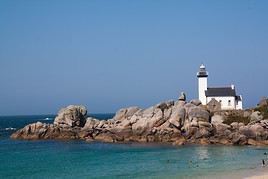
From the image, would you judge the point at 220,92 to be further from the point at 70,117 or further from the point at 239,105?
the point at 70,117

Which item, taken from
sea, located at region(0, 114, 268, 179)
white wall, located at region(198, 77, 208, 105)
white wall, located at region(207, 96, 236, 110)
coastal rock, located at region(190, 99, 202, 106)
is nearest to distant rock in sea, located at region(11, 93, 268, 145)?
coastal rock, located at region(190, 99, 202, 106)

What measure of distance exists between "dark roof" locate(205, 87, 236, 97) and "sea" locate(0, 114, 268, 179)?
58.6 feet

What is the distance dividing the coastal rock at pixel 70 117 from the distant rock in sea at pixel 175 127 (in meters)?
2.42

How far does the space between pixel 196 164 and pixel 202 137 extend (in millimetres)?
17972

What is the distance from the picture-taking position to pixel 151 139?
61.7m

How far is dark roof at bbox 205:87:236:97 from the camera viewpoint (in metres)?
71.9

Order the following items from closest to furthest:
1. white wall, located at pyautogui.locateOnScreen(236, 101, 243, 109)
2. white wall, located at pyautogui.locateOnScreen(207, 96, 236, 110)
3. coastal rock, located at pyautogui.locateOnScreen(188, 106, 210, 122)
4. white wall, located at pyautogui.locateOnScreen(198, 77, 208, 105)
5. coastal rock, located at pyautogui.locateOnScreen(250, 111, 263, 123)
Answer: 1. coastal rock, located at pyautogui.locateOnScreen(250, 111, 263, 123)
2. coastal rock, located at pyautogui.locateOnScreen(188, 106, 210, 122)
3. white wall, located at pyautogui.locateOnScreen(207, 96, 236, 110)
4. white wall, located at pyautogui.locateOnScreen(236, 101, 243, 109)
5. white wall, located at pyautogui.locateOnScreen(198, 77, 208, 105)

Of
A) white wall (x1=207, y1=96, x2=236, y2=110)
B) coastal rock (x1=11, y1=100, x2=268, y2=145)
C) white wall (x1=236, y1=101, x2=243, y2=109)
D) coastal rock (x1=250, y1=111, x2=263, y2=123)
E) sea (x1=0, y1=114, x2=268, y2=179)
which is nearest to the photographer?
sea (x1=0, y1=114, x2=268, y2=179)

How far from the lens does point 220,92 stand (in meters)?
72.3

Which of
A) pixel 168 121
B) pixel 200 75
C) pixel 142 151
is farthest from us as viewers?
pixel 200 75

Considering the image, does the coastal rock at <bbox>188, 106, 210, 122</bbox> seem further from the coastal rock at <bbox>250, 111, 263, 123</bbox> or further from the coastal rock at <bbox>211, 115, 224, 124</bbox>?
the coastal rock at <bbox>250, 111, 263, 123</bbox>

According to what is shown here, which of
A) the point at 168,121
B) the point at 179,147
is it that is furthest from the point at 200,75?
the point at 179,147

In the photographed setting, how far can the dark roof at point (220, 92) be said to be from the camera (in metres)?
71.9

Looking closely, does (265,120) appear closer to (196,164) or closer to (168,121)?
(168,121)
